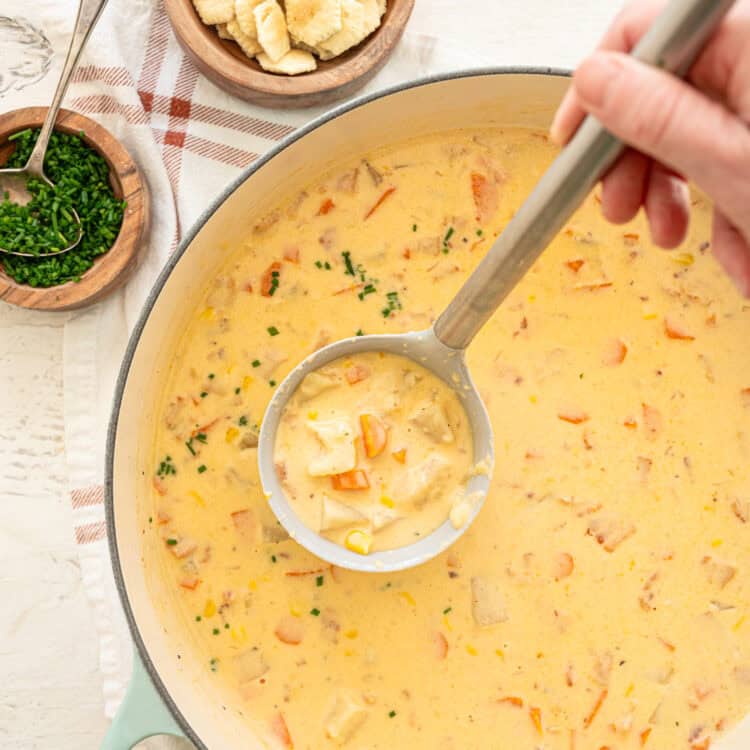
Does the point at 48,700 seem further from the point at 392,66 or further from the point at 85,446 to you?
the point at 392,66

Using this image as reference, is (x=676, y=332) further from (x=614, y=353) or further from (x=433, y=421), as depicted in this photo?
(x=433, y=421)

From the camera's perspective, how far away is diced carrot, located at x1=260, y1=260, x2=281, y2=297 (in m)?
2.27

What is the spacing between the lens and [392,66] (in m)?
2.40

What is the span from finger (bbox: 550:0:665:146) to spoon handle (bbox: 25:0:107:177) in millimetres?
1304

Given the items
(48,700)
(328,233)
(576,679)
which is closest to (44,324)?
(328,233)

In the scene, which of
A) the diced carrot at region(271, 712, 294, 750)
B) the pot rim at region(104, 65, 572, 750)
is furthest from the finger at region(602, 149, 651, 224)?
the diced carrot at region(271, 712, 294, 750)

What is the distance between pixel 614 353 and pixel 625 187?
64cm

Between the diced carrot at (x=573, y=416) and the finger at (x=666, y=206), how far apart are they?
1.99ft

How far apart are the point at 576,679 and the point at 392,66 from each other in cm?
162


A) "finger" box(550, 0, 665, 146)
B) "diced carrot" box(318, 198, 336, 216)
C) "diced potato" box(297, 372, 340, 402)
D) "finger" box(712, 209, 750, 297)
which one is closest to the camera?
"finger" box(550, 0, 665, 146)

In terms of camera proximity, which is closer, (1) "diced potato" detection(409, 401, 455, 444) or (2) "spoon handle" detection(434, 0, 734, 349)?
(2) "spoon handle" detection(434, 0, 734, 349)

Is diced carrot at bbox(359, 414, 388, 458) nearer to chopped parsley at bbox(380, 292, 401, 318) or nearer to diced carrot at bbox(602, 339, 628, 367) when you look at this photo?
chopped parsley at bbox(380, 292, 401, 318)

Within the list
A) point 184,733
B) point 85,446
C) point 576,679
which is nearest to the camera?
point 184,733

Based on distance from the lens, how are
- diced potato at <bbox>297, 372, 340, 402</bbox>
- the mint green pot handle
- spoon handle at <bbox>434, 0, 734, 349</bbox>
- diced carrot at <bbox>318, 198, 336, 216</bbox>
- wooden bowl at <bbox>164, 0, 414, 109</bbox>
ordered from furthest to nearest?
diced carrot at <bbox>318, 198, 336, 216</bbox> < wooden bowl at <bbox>164, 0, 414, 109</bbox> < diced potato at <bbox>297, 372, 340, 402</bbox> < the mint green pot handle < spoon handle at <bbox>434, 0, 734, 349</bbox>
